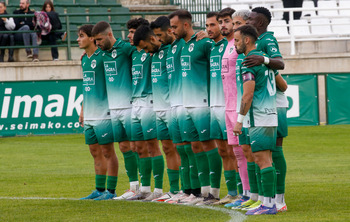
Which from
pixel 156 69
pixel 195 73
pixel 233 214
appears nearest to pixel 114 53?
pixel 156 69

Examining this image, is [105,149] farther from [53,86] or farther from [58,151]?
[53,86]

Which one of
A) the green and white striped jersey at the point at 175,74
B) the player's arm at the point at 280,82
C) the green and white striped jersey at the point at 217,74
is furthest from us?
the green and white striped jersey at the point at 175,74

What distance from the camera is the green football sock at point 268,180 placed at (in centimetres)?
788

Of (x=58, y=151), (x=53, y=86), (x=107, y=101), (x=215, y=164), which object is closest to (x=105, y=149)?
(x=107, y=101)

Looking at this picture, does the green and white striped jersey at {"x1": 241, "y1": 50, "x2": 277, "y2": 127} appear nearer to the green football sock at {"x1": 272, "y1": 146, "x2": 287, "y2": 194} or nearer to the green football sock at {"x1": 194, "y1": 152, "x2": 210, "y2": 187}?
the green football sock at {"x1": 272, "y1": 146, "x2": 287, "y2": 194}

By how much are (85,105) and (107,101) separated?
0.31 meters

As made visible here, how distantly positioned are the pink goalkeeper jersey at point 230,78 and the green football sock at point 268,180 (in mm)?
1123

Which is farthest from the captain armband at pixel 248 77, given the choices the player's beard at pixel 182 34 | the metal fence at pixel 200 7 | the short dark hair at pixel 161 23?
the metal fence at pixel 200 7

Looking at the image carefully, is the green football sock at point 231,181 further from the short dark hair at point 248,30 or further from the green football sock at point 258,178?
the short dark hair at point 248,30

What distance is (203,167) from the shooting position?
9.23 m

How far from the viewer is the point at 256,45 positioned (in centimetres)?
849

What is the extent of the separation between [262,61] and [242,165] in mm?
1462

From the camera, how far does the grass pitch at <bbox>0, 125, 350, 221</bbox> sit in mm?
8219

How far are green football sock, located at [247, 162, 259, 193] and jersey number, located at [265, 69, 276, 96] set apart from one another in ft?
2.91
